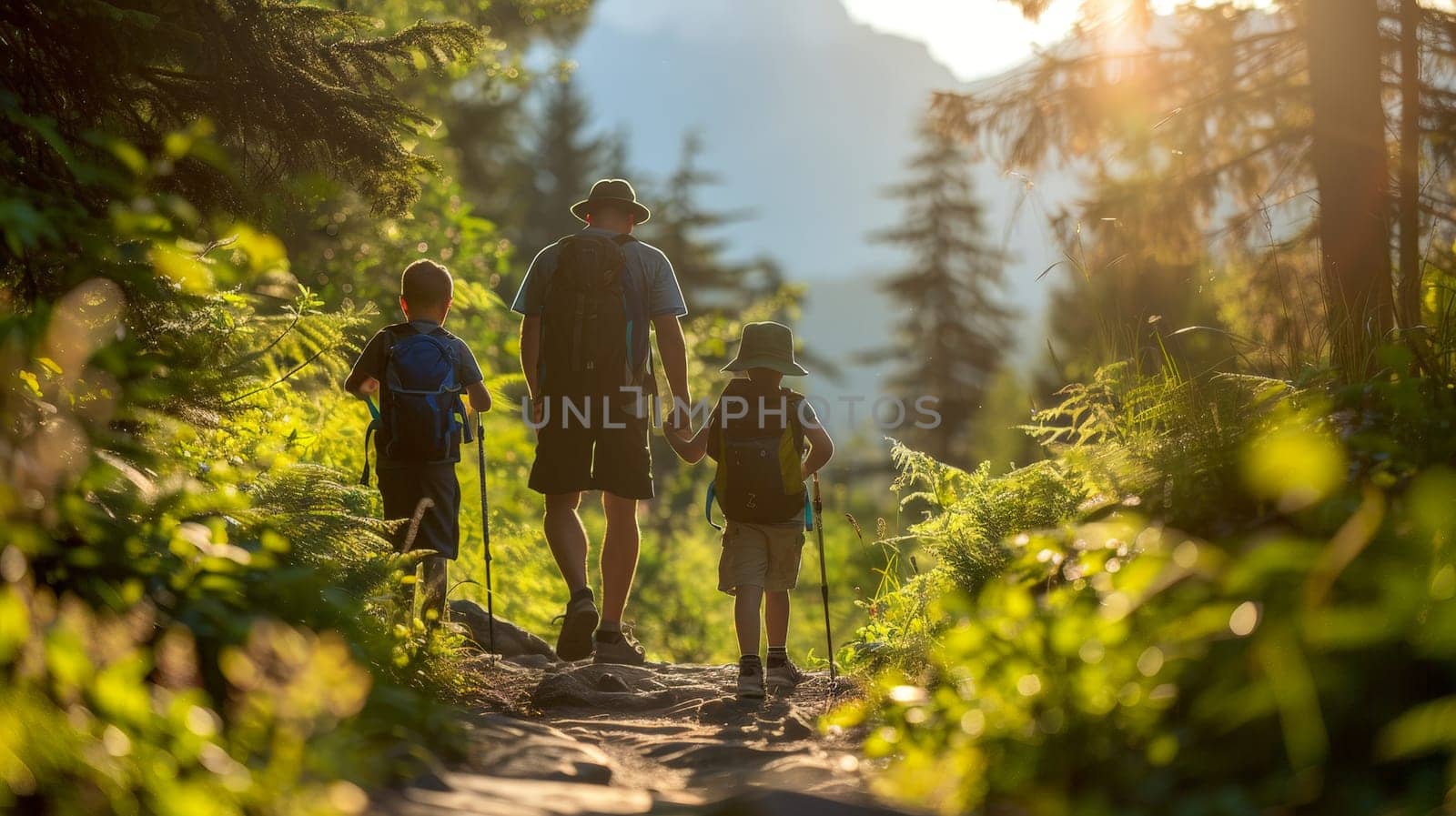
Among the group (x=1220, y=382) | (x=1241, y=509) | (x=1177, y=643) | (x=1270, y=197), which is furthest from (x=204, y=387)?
(x=1270, y=197)

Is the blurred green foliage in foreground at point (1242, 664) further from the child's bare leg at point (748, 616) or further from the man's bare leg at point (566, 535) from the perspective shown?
the man's bare leg at point (566, 535)

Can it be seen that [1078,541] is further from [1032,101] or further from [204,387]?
[1032,101]

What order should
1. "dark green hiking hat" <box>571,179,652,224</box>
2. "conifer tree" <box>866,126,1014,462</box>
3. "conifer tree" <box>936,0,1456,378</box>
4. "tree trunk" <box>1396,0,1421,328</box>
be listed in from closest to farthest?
1. "dark green hiking hat" <box>571,179,652,224</box>
2. "tree trunk" <box>1396,0,1421,328</box>
3. "conifer tree" <box>936,0,1456,378</box>
4. "conifer tree" <box>866,126,1014,462</box>

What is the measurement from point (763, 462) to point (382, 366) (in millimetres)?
2165

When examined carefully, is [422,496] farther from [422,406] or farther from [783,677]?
[783,677]

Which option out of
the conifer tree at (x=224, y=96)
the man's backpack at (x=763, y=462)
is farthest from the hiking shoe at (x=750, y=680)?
the conifer tree at (x=224, y=96)

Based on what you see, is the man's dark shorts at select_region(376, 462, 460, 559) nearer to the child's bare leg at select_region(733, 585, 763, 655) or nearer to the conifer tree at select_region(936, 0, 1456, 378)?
the child's bare leg at select_region(733, 585, 763, 655)

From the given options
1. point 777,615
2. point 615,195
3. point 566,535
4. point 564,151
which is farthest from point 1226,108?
point 564,151

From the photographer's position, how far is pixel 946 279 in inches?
1496

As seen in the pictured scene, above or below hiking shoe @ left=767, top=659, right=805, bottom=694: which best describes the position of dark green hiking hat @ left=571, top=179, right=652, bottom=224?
above

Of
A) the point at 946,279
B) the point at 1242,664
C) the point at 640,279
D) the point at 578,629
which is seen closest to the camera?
the point at 1242,664

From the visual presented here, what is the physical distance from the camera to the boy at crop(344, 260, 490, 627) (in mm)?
6609

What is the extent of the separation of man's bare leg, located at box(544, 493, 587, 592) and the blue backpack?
0.72m

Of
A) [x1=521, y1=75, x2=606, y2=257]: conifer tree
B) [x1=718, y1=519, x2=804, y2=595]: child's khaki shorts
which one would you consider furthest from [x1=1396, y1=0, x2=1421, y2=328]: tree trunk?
[x1=521, y1=75, x2=606, y2=257]: conifer tree
